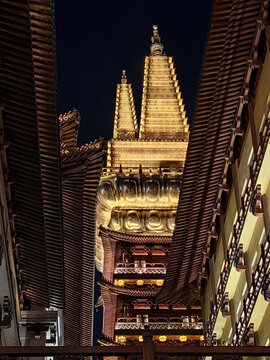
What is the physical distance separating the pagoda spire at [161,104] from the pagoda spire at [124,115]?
1.87 meters

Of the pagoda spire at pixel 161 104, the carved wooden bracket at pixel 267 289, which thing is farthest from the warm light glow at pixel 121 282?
the carved wooden bracket at pixel 267 289

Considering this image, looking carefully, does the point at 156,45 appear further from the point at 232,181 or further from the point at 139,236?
the point at 232,181

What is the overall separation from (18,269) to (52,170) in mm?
3817

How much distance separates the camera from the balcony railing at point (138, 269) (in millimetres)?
43750

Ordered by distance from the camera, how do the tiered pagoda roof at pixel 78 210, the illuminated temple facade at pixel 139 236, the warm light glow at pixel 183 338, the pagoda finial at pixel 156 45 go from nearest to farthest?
the tiered pagoda roof at pixel 78 210 → the warm light glow at pixel 183 338 → the illuminated temple facade at pixel 139 236 → the pagoda finial at pixel 156 45

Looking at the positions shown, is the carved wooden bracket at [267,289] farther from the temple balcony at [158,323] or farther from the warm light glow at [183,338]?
the warm light glow at [183,338]

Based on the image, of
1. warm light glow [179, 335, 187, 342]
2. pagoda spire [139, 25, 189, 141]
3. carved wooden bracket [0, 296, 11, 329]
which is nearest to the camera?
carved wooden bracket [0, 296, 11, 329]

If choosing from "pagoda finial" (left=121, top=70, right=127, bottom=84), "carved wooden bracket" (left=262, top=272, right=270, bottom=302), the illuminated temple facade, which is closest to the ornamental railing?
"carved wooden bracket" (left=262, top=272, right=270, bottom=302)

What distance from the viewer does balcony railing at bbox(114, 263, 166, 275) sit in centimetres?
4375

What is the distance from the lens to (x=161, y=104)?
55594 millimetres

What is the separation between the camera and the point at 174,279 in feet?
85.3

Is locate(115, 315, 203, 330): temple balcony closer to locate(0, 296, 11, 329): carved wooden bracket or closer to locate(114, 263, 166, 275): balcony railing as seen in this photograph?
locate(114, 263, 166, 275): balcony railing

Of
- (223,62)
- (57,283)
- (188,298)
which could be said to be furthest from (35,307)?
(223,62)

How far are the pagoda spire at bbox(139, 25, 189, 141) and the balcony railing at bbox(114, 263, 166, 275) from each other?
10.3 m
